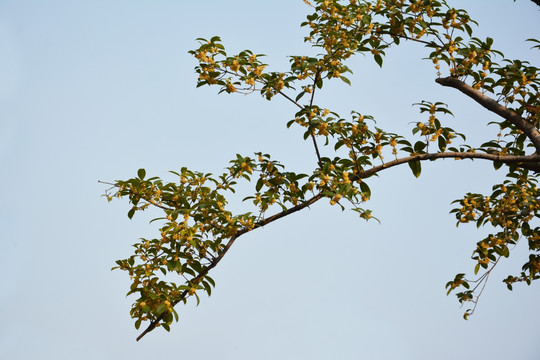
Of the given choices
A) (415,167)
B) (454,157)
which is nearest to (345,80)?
(415,167)

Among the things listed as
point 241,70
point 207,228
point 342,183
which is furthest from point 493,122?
point 207,228

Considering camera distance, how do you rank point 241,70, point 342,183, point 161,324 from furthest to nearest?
point 241,70 < point 342,183 < point 161,324

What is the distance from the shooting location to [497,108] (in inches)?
184

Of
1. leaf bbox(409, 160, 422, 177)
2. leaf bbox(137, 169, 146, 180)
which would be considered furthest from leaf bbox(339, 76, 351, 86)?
leaf bbox(137, 169, 146, 180)

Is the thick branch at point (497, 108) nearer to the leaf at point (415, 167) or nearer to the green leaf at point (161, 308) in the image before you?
the leaf at point (415, 167)

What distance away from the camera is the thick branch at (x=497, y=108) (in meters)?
4.58

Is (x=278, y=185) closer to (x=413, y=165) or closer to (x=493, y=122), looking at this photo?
(x=413, y=165)

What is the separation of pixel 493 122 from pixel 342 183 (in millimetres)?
1635

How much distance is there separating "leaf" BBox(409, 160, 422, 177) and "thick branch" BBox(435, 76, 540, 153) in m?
0.82

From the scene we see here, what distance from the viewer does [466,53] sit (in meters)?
4.62

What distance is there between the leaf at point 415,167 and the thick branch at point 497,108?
824mm

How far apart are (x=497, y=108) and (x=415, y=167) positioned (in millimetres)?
880

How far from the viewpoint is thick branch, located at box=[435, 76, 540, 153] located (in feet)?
15.0

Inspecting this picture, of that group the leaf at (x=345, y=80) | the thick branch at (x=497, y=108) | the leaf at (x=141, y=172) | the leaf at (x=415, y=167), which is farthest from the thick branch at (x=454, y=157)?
the leaf at (x=141, y=172)
